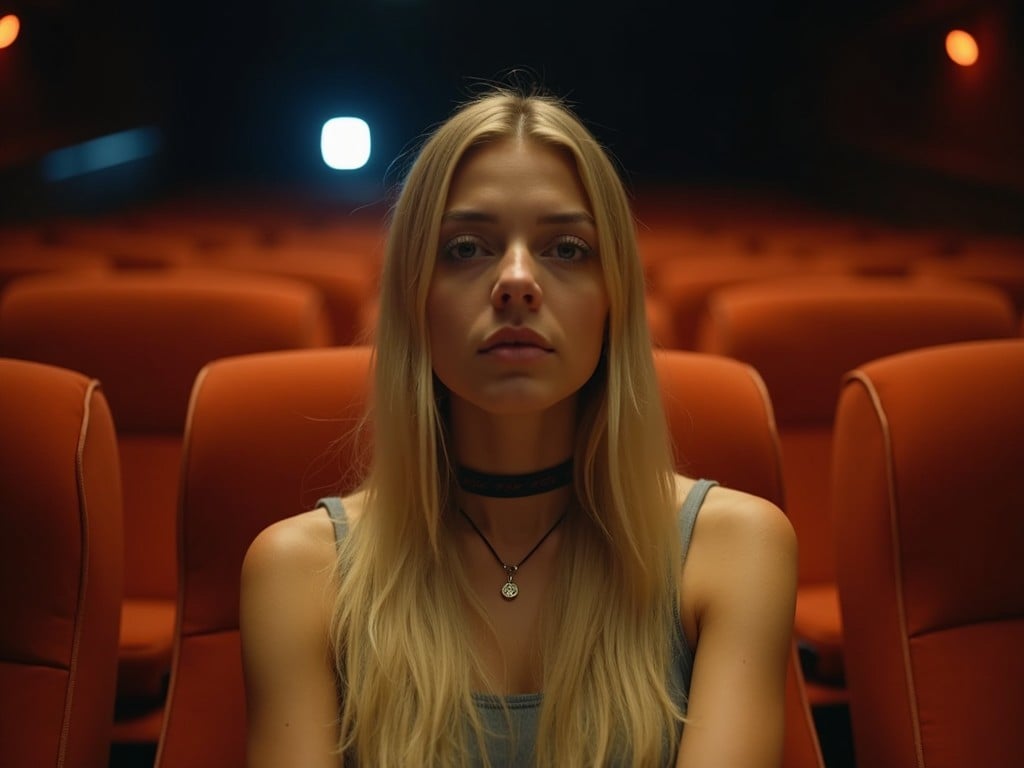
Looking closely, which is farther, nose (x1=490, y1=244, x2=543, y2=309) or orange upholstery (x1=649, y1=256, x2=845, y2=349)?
orange upholstery (x1=649, y1=256, x2=845, y2=349)

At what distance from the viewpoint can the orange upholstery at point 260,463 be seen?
917mm

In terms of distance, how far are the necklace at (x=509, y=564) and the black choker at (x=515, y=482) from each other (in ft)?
0.07

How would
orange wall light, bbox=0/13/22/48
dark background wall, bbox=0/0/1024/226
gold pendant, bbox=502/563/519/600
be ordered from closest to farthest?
gold pendant, bbox=502/563/519/600 → orange wall light, bbox=0/13/22/48 → dark background wall, bbox=0/0/1024/226

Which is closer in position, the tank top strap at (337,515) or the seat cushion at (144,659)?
the tank top strap at (337,515)

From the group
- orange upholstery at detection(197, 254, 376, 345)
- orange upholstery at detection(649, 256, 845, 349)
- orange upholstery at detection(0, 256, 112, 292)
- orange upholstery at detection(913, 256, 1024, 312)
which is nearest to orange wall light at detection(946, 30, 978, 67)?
orange upholstery at detection(913, 256, 1024, 312)

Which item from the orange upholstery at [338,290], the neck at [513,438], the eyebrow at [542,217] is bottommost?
the neck at [513,438]

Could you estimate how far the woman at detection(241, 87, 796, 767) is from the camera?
0.73 m

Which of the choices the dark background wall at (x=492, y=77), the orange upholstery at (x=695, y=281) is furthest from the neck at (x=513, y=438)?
the dark background wall at (x=492, y=77)

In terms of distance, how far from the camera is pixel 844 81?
5.12m

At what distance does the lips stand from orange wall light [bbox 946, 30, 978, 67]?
3.17 meters

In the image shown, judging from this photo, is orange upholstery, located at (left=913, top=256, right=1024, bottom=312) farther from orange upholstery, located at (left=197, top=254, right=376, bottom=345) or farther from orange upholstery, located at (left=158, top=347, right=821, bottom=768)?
orange upholstery, located at (left=158, top=347, right=821, bottom=768)

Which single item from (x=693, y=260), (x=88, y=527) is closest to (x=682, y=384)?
(x=88, y=527)

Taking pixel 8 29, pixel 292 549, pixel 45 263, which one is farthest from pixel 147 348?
pixel 8 29

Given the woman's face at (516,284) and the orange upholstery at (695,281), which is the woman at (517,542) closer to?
the woman's face at (516,284)
